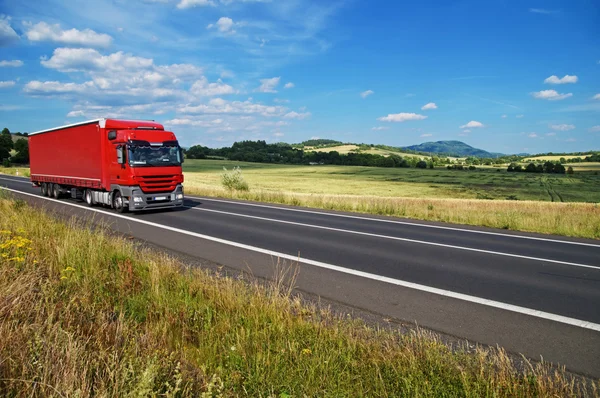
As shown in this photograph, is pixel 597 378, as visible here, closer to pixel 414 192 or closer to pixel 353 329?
pixel 353 329

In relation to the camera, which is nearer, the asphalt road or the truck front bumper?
the asphalt road

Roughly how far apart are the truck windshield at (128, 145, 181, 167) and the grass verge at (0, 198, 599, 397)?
1068 cm

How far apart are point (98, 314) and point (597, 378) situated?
514cm

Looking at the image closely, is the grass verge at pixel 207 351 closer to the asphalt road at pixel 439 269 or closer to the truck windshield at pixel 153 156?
the asphalt road at pixel 439 269

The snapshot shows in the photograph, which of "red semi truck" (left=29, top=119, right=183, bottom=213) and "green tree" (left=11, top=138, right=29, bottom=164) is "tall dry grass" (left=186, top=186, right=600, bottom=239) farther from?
"green tree" (left=11, top=138, right=29, bottom=164)

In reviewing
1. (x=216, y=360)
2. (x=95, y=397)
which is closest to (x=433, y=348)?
(x=216, y=360)

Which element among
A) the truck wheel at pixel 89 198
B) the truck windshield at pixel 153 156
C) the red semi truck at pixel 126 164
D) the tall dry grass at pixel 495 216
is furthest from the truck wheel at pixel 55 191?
the tall dry grass at pixel 495 216

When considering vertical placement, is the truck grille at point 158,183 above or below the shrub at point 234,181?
above

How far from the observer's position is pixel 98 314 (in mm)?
4500

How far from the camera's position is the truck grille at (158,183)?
16.5 m

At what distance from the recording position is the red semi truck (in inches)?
645

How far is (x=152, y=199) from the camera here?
55.3 ft

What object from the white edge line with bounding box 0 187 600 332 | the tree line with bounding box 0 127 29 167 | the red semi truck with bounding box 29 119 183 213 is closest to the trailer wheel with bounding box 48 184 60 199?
the red semi truck with bounding box 29 119 183 213

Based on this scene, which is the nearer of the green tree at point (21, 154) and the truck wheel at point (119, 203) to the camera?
the truck wheel at point (119, 203)
